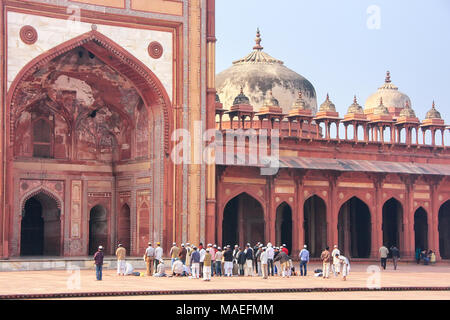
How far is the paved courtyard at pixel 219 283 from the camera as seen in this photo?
17.8 metres

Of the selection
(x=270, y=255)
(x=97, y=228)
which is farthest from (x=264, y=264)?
(x=97, y=228)

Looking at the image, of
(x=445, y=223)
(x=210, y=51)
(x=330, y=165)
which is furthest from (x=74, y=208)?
(x=445, y=223)

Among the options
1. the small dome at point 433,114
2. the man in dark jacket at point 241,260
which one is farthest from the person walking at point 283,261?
the small dome at point 433,114

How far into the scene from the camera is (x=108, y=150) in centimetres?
3091

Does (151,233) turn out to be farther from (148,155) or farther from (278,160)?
(278,160)

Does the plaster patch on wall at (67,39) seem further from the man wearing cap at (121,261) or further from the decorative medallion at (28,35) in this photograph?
the man wearing cap at (121,261)

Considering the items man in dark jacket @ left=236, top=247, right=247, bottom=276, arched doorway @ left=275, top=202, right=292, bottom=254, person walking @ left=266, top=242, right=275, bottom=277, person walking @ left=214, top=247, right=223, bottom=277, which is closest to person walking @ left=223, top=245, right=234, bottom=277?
person walking @ left=214, top=247, right=223, bottom=277

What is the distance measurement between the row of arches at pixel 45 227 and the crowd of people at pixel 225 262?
16.7 feet

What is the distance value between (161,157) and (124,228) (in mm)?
3315

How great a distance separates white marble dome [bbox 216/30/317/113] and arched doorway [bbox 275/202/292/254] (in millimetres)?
4715

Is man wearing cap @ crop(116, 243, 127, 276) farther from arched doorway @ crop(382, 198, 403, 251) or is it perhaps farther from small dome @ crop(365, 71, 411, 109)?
small dome @ crop(365, 71, 411, 109)

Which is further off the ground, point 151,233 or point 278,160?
point 278,160

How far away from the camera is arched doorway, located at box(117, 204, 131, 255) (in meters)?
30.1

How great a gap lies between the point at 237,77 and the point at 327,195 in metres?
7.44
